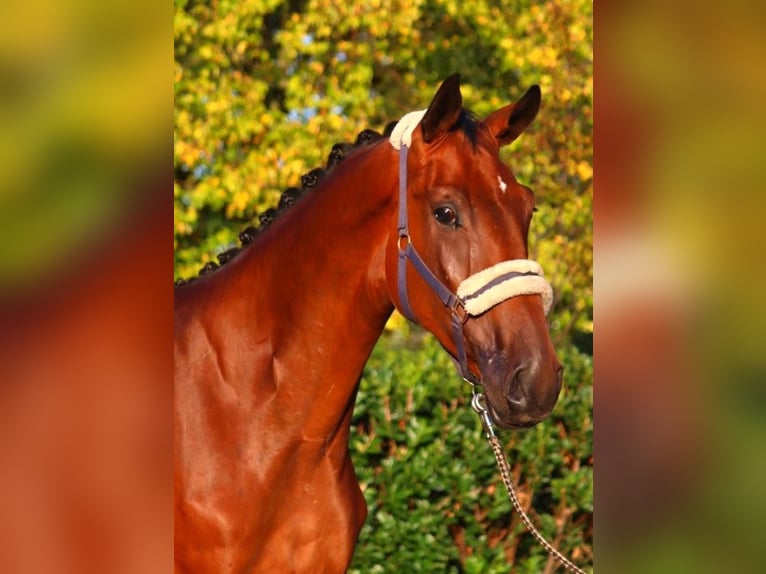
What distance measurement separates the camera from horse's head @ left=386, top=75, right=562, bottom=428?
2.64 metres

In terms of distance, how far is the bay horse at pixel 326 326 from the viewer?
2781mm

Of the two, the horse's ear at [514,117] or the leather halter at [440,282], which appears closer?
the leather halter at [440,282]

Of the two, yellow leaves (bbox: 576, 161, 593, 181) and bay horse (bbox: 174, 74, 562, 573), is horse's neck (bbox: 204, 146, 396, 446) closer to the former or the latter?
bay horse (bbox: 174, 74, 562, 573)

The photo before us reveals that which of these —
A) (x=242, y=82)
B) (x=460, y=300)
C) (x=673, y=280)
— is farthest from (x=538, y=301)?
(x=242, y=82)

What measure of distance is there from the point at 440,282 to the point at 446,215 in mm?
196

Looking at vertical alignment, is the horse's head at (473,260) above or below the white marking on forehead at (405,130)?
below

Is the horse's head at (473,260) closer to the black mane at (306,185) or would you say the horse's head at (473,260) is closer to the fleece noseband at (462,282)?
the fleece noseband at (462,282)

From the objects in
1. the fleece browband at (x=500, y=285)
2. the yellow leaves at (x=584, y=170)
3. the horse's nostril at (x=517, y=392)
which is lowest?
the horse's nostril at (x=517, y=392)

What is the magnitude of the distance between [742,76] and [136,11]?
0.56 meters

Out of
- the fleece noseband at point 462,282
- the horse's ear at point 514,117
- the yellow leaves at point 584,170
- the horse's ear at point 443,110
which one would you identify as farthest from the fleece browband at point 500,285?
the yellow leaves at point 584,170

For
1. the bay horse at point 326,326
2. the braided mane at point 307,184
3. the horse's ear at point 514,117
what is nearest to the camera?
the bay horse at point 326,326

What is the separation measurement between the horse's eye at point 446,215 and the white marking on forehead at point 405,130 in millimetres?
256

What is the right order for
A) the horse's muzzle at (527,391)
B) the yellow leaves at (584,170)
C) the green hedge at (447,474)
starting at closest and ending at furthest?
the horse's muzzle at (527,391)
the green hedge at (447,474)
the yellow leaves at (584,170)

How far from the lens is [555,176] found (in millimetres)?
8148
